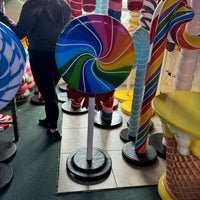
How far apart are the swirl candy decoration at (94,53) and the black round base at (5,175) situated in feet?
2.81

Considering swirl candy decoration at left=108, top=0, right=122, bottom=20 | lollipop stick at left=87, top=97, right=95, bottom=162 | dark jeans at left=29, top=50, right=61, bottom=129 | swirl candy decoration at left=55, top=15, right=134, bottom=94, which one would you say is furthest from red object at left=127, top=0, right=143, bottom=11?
lollipop stick at left=87, top=97, right=95, bottom=162

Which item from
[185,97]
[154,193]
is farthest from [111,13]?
[154,193]

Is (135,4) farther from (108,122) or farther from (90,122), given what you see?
(108,122)

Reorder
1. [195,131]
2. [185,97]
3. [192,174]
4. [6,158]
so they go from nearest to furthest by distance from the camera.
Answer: [195,131] < [192,174] < [185,97] < [6,158]

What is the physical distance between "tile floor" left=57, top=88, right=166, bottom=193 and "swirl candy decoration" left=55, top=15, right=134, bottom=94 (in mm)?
721

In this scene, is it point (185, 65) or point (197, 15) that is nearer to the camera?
point (197, 15)

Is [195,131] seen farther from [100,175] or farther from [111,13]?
[111,13]

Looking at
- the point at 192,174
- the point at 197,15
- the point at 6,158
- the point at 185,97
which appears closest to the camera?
the point at 192,174

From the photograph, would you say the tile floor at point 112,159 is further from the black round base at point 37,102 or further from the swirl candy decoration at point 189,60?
the swirl candy decoration at point 189,60

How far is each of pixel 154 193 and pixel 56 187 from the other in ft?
2.32

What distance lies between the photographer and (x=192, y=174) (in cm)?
112

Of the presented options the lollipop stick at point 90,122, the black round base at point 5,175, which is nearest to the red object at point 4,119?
the black round base at point 5,175

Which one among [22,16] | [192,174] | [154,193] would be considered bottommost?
[154,193]

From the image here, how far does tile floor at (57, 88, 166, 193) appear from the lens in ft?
5.00
